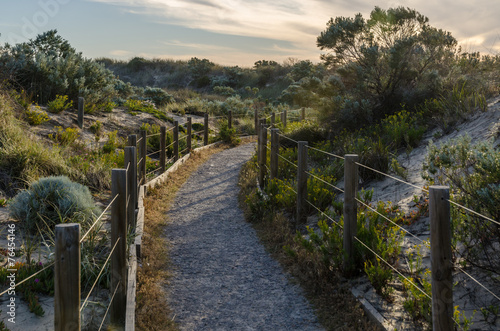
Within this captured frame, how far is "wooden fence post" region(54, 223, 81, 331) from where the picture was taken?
2.52m

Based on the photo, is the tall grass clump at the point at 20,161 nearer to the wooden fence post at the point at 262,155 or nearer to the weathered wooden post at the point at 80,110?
the wooden fence post at the point at 262,155

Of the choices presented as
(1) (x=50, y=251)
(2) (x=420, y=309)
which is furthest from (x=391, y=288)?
(1) (x=50, y=251)

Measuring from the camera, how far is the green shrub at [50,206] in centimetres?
626

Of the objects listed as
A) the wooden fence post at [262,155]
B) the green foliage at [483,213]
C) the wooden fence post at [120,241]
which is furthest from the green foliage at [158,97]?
the green foliage at [483,213]

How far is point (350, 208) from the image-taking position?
509 cm

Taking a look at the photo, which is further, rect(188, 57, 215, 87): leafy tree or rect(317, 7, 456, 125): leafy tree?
rect(188, 57, 215, 87): leafy tree

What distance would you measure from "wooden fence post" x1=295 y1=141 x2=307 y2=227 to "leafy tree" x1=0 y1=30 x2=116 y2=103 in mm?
9254

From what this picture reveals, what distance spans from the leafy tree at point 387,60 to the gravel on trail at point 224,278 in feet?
16.5

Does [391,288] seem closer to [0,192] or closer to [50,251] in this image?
[50,251]

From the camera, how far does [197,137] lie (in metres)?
18.2

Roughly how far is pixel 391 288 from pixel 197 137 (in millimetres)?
14244

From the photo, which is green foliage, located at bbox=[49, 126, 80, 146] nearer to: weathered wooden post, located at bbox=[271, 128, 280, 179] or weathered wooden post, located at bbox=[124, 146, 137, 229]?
weathered wooden post, located at bbox=[124, 146, 137, 229]

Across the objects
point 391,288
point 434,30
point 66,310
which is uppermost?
point 434,30

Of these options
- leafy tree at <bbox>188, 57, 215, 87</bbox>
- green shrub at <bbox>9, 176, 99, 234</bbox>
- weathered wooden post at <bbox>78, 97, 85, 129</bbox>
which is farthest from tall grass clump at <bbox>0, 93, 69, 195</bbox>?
leafy tree at <bbox>188, 57, 215, 87</bbox>
